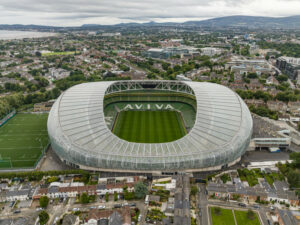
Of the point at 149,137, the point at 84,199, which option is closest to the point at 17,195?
the point at 84,199

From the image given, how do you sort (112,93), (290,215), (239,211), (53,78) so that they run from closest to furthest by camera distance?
(290,215), (239,211), (112,93), (53,78)

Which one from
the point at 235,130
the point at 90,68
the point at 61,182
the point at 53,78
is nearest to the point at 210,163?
the point at 235,130

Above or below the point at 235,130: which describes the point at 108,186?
below

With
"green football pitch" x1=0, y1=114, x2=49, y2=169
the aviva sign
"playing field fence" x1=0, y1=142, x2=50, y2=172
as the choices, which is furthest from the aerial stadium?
the aviva sign

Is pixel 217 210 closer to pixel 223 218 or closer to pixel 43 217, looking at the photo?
pixel 223 218

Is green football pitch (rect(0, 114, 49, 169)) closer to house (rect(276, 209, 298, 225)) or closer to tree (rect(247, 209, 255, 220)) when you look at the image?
tree (rect(247, 209, 255, 220))

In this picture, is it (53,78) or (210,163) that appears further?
(53,78)

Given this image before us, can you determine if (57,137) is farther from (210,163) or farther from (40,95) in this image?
(40,95)

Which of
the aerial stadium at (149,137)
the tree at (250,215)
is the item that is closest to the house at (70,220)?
the aerial stadium at (149,137)
